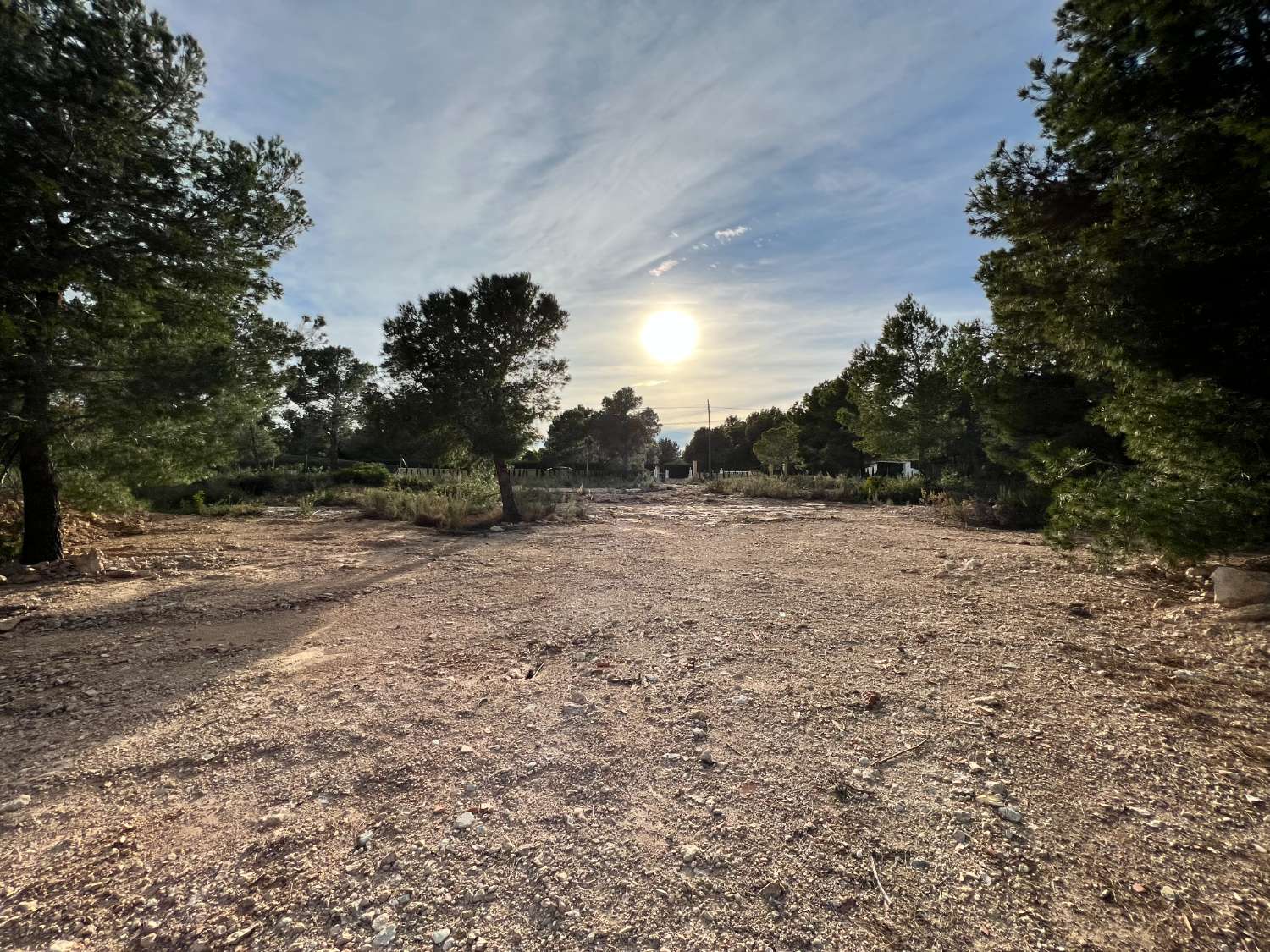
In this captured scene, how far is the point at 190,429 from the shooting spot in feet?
23.7

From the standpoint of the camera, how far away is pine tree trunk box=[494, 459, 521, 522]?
1272 cm

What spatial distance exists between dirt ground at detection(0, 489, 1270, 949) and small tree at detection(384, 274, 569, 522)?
25.0 feet

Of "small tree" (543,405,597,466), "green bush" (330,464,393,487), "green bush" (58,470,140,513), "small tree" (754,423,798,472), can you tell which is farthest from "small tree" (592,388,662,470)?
"green bush" (58,470,140,513)

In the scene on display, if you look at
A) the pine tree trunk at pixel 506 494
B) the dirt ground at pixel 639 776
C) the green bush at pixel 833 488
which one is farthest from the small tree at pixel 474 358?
the green bush at pixel 833 488

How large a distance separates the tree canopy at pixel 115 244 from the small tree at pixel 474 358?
485 cm

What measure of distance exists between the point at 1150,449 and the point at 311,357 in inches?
1406

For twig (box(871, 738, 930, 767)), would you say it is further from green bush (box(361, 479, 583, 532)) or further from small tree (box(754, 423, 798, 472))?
small tree (box(754, 423, 798, 472))

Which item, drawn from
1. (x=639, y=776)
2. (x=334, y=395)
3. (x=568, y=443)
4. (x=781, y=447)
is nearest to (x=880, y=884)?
(x=639, y=776)

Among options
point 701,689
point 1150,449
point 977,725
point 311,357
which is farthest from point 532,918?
point 311,357

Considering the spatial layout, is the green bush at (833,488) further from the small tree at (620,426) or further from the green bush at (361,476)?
the small tree at (620,426)

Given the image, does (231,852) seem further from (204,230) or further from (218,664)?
(204,230)

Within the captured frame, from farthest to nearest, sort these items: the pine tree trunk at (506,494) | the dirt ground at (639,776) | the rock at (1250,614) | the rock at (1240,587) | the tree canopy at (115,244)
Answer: the pine tree trunk at (506,494), the tree canopy at (115,244), the rock at (1240,587), the rock at (1250,614), the dirt ground at (639,776)

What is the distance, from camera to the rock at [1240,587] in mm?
3998

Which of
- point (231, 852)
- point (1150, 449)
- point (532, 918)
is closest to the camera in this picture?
point (532, 918)
